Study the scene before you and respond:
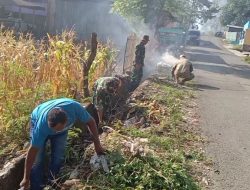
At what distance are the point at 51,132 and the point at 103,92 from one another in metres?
2.61

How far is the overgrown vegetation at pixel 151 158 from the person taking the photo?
4.46m

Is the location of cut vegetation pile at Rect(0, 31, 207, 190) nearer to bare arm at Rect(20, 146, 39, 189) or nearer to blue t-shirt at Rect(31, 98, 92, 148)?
bare arm at Rect(20, 146, 39, 189)

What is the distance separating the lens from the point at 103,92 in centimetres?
709

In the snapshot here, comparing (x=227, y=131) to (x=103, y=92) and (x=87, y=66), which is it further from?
(x=87, y=66)

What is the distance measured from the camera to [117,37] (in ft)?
97.2

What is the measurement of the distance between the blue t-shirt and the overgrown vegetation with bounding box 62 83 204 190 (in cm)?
69

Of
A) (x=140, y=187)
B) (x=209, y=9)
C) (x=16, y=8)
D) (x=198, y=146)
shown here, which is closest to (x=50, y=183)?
(x=140, y=187)

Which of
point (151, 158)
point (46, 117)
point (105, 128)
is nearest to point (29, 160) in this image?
point (46, 117)

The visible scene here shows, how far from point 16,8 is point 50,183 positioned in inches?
888

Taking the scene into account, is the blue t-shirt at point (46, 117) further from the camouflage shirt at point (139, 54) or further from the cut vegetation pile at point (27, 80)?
the camouflage shirt at point (139, 54)

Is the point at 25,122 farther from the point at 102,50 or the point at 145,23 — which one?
the point at 145,23

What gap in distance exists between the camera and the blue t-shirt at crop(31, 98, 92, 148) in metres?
4.48

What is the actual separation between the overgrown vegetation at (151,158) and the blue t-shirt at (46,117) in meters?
0.69

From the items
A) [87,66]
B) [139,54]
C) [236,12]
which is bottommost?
[87,66]
